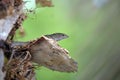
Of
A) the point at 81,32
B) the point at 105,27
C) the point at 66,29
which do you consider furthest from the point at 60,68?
the point at 105,27

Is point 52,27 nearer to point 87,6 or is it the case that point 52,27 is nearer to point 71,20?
point 71,20

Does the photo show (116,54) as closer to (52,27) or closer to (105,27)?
(105,27)

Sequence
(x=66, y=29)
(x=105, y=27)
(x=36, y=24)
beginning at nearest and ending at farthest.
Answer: (x=36, y=24) → (x=66, y=29) → (x=105, y=27)

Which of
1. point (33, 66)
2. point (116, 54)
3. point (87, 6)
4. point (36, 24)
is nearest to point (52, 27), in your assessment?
point (36, 24)

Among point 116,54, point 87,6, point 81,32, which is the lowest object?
point 116,54

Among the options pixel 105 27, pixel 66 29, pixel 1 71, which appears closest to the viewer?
pixel 1 71

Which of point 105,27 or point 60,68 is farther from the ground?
point 60,68

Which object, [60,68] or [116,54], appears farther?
[116,54]
